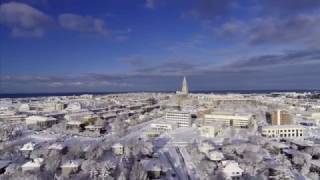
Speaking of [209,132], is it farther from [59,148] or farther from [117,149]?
[59,148]

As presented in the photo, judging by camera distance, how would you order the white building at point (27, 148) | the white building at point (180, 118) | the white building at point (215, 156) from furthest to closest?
1. the white building at point (180, 118)
2. the white building at point (27, 148)
3. the white building at point (215, 156)

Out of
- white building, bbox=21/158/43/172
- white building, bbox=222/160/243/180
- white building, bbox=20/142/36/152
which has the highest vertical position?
white building, bbox=20/142/36/152

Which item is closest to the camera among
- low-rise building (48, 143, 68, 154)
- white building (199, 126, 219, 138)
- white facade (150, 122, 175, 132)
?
low-rise building (48, 143, 68, 154)

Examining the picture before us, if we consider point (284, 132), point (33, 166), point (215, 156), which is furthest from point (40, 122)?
point (284, 132)

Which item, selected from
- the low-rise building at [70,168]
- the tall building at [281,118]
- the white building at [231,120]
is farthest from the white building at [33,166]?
the tall building at [281,118]

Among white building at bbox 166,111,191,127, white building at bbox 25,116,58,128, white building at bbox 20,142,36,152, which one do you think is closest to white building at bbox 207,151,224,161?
white building at bbox 20,142,36,152

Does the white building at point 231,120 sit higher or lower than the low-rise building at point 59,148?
higher

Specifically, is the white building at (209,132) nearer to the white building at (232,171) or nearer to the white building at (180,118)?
the white building at (180,118)

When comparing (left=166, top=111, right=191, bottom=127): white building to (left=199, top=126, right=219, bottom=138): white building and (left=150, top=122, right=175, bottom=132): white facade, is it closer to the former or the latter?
(left=150, top=122, right=175, bottom=132): white facade

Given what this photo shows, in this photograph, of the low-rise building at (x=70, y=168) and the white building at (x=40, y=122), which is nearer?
the low-rise building at (x=70, y=168)
